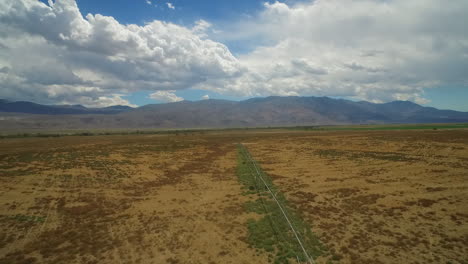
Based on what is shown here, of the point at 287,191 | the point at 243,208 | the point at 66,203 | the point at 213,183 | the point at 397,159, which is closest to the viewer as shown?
the point at 243,208

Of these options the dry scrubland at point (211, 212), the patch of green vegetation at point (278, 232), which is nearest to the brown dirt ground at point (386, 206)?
the dry scrubland at point (211, 212)

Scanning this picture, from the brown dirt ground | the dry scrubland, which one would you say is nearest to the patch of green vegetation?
the dry scrubland

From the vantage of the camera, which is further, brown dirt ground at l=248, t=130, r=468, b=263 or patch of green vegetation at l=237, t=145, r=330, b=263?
brown dirt ground at l=248, t=130, r=468, b=263

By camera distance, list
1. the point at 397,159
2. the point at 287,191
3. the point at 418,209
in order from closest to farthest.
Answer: the point at 418,209, the point at 287,191, the point at 397,159

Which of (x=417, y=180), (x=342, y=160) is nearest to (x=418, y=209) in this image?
(x=417, y=180)

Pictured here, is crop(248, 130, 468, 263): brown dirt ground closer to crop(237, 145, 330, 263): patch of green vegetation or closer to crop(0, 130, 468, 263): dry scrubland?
crop(0, 130, 468, 263): dry scrubland

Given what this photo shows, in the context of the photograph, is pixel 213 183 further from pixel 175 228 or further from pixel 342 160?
pixel 342 160
